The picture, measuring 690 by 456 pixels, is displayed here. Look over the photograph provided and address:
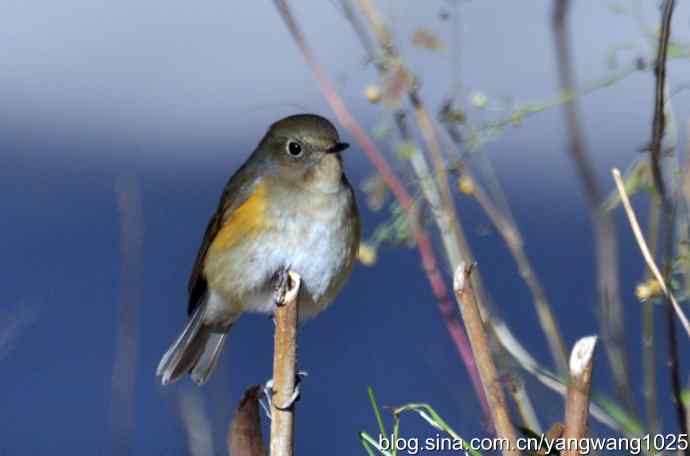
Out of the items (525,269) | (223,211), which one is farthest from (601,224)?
(223,211)

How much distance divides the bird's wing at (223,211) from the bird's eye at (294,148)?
0.33 ft

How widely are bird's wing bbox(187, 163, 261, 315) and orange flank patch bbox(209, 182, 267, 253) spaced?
0.06 ft

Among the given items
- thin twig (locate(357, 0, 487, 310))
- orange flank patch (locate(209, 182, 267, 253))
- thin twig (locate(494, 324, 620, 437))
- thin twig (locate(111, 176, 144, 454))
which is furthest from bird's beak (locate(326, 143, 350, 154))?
thin twig (locate(494, 324, 620, 437))

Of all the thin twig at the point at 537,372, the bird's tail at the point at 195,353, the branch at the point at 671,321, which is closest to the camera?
the branch at the point at 671,321

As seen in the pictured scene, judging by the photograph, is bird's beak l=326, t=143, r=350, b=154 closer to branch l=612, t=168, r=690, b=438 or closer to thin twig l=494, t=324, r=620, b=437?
thin twig l=494, t=324, r=620, b=437

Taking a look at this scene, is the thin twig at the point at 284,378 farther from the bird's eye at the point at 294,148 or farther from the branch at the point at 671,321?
the bird's eye at the point at 294,148

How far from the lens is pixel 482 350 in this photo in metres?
1.73

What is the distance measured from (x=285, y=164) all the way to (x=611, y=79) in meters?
1.11

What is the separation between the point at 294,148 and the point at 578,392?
1.58 meters

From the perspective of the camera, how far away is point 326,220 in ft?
9.80

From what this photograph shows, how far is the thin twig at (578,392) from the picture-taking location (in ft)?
5.37

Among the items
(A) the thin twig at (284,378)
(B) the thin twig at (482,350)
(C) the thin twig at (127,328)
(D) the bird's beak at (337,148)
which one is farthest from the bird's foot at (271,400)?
(D) the bird's beak at (337,148)

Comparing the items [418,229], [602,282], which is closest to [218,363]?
[418,229]

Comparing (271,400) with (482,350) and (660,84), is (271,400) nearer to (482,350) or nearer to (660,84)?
(482,350)
